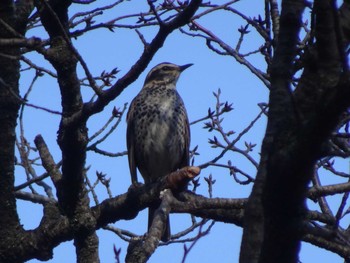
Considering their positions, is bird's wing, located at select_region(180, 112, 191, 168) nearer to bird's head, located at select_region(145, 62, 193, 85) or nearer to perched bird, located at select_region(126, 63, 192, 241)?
perched bird, located at select_region(126, 63, 192, 241)

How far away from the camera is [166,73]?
973 centimetres

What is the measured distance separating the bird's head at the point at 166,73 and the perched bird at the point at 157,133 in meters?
0.45

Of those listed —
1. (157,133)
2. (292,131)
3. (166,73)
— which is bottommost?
(292,131)

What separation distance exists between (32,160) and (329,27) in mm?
4763

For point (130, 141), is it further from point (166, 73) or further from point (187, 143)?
point (166, 73)

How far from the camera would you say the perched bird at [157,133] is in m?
8.66

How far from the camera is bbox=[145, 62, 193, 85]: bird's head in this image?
31.6ft

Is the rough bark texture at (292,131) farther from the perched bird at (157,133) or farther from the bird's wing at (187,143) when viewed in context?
the bird's wing at (187,143)

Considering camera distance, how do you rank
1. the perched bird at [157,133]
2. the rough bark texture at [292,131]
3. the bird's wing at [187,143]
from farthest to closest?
the bird's wing at [187,143] < the perched bird at [157,133] < the rough bark texture at [292,131]

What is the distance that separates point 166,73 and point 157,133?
130cm

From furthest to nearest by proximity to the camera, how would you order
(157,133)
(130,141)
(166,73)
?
(166,73) < (130,141) < (157,133)

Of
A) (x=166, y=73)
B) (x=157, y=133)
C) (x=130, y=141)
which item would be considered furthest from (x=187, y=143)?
(x=166, y=73)

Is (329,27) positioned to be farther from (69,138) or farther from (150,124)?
(150,124)

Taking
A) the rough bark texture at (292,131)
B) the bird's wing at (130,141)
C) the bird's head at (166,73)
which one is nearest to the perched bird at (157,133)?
the bird's wing at (130,141)
